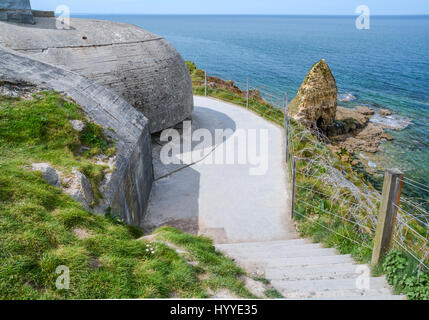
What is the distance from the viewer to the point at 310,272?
18.7 ft

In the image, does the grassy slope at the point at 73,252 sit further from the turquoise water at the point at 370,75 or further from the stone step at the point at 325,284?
the turquoise water at the point at 370,75

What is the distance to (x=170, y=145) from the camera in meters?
14.4

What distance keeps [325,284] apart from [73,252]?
3647 mm

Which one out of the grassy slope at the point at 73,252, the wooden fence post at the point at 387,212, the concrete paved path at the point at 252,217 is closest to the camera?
the grassy slope at the point at 73,252

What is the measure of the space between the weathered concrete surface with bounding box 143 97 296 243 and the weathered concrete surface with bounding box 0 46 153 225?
2.66 ft

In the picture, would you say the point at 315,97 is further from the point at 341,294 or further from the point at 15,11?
the point at 341,294

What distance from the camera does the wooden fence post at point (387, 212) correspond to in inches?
207

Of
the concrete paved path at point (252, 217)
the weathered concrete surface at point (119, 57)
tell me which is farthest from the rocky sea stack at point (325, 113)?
the weathered concrete surface at point (119, 57)

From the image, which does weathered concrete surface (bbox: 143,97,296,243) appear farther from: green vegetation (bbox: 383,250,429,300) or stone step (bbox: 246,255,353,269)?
green vegetation (bbox: 383,250,429,300)

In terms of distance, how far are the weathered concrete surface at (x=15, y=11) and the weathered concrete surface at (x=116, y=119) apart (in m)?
3.95
